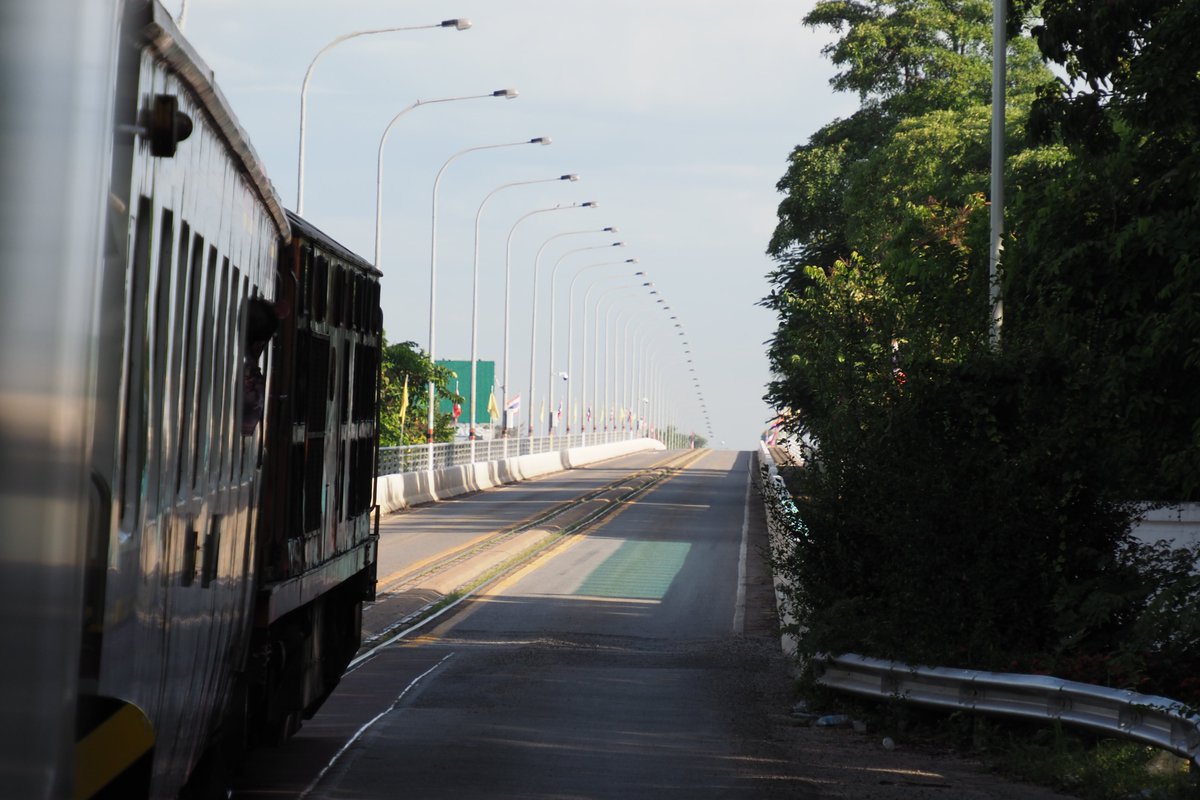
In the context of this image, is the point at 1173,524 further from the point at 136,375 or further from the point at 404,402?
the point at 136,375

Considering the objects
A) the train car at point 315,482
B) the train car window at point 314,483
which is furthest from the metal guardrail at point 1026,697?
the train car window at point 314,483

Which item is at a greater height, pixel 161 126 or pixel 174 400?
pixel 161 126

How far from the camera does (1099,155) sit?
16.5 m

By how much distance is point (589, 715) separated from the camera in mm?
13969

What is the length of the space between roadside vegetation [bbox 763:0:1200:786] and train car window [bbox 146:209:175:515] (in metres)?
8.13

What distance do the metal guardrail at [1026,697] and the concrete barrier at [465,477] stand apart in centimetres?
1725

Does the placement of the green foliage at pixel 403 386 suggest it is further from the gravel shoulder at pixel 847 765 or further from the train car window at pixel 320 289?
the train car window at pixel 320 289

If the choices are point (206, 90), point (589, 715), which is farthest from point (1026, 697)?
point (206, 90)

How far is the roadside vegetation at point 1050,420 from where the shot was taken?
44.4 feet

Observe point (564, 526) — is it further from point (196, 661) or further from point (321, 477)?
point (196, 661)

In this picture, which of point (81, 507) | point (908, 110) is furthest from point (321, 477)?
point (908, 110)

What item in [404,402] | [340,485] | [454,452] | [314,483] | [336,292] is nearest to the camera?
[314,483]

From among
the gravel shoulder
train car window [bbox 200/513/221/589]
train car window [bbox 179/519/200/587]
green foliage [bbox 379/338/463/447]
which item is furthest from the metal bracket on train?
green foliage [bbox 379/338/463/447]

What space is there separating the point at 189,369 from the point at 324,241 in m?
5.25
